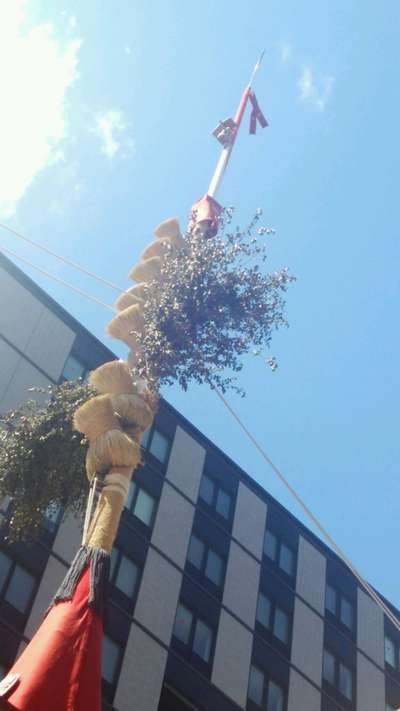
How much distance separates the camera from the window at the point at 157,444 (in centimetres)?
2682

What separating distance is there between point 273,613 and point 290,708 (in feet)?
9.80

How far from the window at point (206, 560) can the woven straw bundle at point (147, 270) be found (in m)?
→ 16.4

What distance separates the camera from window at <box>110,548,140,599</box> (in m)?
23.1

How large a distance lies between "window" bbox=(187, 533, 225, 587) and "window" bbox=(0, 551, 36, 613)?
655 cm

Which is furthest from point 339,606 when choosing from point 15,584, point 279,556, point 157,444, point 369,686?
point 15,584

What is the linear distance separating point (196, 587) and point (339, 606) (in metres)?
7.80

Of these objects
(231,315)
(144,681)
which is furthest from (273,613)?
(231,315)

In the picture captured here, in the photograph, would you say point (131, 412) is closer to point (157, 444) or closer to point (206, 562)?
point (206, 562)

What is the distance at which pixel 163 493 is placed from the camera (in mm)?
26141

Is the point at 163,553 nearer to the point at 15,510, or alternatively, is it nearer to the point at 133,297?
the point at 15,510

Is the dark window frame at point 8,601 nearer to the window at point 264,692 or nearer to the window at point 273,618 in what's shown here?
the window at point 264,692

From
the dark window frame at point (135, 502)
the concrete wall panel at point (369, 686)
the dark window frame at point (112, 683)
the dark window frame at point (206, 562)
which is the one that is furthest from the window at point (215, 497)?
the concrete wall panel at point (369, 686)

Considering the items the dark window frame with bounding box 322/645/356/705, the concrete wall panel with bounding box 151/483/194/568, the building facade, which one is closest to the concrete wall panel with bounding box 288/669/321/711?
the building facade

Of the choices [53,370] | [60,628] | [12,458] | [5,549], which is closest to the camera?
[60,628]
